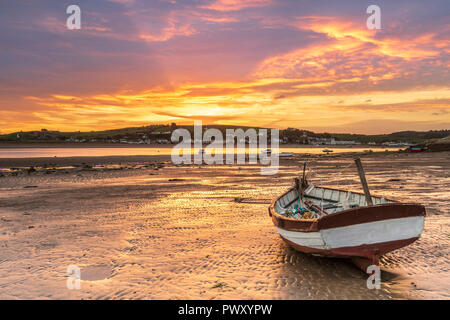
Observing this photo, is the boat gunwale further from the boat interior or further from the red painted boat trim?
the boat interior

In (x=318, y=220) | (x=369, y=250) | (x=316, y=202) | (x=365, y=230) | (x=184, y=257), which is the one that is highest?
(x=318, y=220)

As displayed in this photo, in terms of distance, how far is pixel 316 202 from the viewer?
14.1 meters

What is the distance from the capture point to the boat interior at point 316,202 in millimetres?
11953

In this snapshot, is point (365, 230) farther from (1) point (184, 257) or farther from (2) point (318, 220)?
(1) point (184, 257)

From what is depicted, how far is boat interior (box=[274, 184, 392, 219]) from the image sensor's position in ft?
39.2

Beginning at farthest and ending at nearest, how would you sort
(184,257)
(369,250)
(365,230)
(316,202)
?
(316,202), (184,257), (369,250), (365,230)

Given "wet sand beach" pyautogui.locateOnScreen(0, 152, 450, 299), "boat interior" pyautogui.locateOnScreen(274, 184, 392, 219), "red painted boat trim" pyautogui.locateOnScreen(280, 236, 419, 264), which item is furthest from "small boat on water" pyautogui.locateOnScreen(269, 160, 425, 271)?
"boat interior" pyautogui.locateOnScreen(274, 184, 392, 219)

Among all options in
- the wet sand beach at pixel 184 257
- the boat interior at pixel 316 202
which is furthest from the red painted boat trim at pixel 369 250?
the boat interior at pixel 316 202

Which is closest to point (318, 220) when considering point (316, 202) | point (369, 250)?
point (369, 250)

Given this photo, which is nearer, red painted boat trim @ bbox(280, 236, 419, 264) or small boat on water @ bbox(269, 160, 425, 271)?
small boat on water @ bbox(269, 160, 425, 271)

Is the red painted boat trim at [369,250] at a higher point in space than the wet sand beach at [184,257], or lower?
higher

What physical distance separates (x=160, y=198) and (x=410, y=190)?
16759mm

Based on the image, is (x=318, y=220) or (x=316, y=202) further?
(x=316, y=202)

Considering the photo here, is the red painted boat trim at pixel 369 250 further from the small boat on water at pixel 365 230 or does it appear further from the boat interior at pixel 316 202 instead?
the boat interior at pixel 316 202
